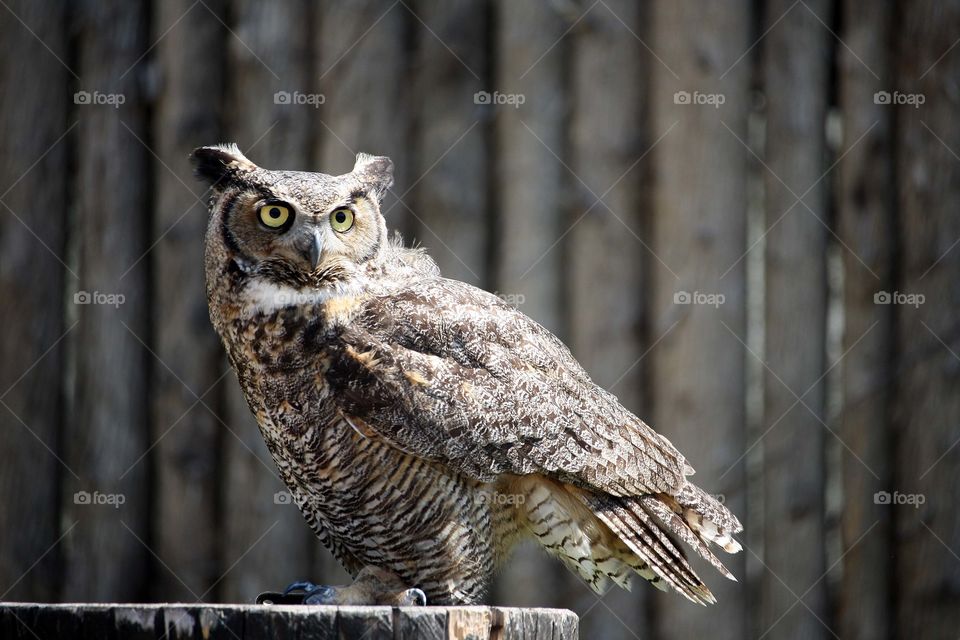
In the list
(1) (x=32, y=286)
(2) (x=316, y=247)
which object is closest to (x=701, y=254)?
(2) (x=316, y=247)

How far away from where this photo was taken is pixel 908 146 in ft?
14.2

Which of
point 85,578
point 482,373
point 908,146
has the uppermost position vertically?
point 908,146

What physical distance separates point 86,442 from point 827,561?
112 inches

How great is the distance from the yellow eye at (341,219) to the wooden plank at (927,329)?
7.50 feet

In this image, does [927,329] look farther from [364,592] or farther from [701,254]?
[364,592]

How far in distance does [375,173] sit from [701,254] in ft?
5.02

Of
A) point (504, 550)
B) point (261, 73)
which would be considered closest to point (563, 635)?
point (504, 550)

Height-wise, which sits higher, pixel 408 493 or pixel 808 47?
pixel 808 47

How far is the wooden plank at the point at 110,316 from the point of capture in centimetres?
422

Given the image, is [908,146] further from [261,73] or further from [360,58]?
[261,73]

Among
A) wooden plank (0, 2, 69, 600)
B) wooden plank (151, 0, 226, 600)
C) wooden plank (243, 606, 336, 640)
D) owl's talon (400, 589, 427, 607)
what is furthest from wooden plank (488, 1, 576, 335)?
wooden plank (243, 606, 336, 640)

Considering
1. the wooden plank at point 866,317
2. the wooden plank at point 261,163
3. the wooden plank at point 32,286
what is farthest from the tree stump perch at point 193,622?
the wooden plank at point 866,317

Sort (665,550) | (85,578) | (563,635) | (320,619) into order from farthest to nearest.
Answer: (85,578) → (665,550) → (563,635) → (320,619)

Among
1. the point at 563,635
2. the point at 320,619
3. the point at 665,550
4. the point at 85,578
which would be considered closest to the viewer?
the point at 320,619
